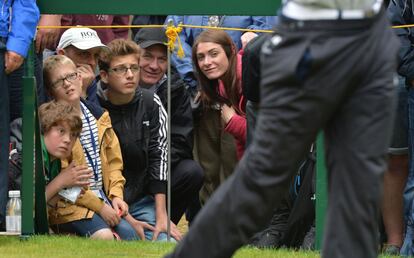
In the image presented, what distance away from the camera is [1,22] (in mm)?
7176

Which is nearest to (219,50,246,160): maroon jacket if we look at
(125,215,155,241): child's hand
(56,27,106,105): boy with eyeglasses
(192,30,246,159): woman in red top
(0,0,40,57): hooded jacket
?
(192,30,246,159): woman in red top

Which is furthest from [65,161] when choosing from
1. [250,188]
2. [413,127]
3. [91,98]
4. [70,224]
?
[250,188]

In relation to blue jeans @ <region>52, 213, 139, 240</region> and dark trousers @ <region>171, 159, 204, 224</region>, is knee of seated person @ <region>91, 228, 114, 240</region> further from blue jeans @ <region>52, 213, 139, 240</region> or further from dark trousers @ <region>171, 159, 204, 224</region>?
dark trousers @ <region>171, 159, 204, 224</region>

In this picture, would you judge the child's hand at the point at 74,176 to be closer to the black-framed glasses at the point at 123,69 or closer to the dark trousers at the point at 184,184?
the black-framed glasses at the point at 123,69

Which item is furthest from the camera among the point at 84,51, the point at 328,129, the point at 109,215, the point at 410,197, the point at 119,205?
the point at 84,51

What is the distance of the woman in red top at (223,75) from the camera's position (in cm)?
869

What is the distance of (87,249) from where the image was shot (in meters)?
6.98

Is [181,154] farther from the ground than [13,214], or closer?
farther from the ground

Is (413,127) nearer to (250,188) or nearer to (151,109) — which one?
(151,109)

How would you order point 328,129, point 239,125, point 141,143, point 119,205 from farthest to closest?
1. point 141,143
2. point 239,125
3. point 119,205
4. point 328,129

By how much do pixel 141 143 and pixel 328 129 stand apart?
169 inches

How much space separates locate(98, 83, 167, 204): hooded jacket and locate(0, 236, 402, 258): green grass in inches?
54.4

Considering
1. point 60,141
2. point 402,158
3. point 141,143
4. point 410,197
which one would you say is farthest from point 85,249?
point 402,158

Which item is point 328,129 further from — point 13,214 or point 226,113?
point 226,113
